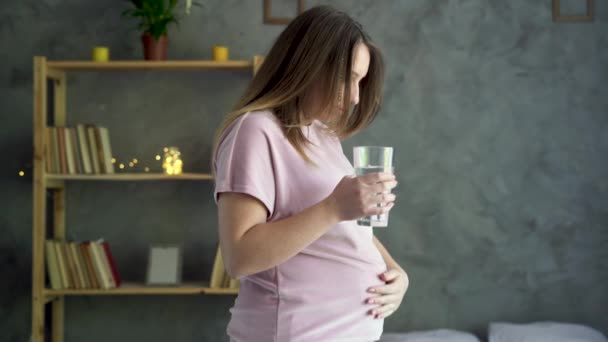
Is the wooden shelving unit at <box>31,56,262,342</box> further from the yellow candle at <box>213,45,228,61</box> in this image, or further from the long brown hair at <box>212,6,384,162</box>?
the long brown hair at <box>212,6,384,162</box>

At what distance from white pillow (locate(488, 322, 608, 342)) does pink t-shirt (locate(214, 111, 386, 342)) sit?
1819 millimetres

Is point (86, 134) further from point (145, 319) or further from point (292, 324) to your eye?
point (292, 324)

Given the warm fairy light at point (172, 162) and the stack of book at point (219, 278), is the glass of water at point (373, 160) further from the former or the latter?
the warm fairy light at point (172, 162)

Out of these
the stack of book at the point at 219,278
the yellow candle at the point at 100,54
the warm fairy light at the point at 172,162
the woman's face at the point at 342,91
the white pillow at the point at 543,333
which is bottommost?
the white pillow at the point at 543,333

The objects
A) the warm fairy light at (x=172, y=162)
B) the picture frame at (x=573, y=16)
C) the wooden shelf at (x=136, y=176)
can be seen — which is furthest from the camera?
the picture frame at (x=573, y=16)

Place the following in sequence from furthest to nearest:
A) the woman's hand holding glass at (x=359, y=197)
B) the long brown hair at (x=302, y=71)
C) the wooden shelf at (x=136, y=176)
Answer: the wooden shelf at (x=136, y=176) → the long brown hair at (x=302, y=71) → the woman's hand holding glass at (x=359, y=197)

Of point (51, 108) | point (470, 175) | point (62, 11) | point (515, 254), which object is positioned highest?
point (62, 11)

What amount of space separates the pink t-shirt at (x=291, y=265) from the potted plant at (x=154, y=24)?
1.79 meters

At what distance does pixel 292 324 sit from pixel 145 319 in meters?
2.15

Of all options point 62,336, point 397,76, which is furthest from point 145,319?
point 397,76

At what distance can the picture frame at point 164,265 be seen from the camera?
2982mm

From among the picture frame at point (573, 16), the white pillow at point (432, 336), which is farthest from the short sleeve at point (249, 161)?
the picture frame at point (573, 16)

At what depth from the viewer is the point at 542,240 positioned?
3.20 metres

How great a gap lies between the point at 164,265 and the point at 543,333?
1.58 m
